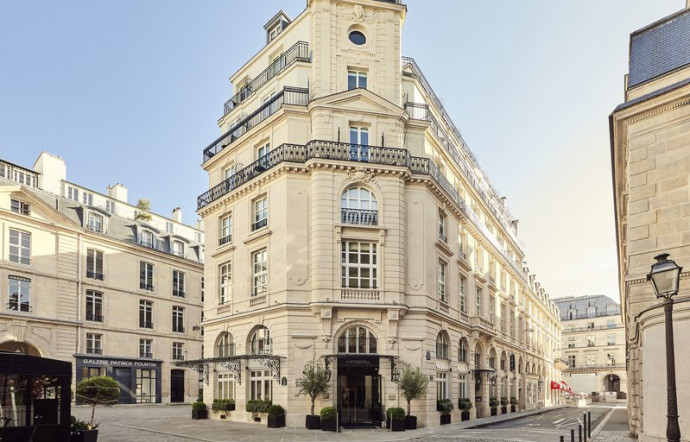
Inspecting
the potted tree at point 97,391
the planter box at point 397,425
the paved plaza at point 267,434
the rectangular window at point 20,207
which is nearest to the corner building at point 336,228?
the planter box at point 397,425

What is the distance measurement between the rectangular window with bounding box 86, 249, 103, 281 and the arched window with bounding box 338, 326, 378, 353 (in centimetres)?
2767

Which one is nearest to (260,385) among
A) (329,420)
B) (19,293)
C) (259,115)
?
(329,420)

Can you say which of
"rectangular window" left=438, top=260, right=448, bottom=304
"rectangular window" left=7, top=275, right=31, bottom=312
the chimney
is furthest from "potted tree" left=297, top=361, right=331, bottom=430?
the chimney

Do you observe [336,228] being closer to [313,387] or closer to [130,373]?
[313,387]

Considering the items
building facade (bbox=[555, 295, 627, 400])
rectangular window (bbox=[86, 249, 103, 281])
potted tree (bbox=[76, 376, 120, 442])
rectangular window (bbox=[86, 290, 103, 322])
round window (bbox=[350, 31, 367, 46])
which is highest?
round window (bbox=[350, 31, 367, 46])

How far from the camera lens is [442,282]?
3306 centimetres

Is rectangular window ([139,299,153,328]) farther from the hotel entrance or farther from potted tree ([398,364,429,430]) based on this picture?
potted tree ([398,364,429,430])

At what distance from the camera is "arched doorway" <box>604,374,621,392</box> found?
316ft

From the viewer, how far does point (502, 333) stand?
45.9m

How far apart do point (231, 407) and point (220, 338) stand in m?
4.26

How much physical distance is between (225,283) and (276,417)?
31.7ft

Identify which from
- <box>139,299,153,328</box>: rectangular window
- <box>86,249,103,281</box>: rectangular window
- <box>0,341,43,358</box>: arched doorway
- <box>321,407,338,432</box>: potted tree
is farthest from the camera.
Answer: <box>139,299,153,328</box>: rectangular window

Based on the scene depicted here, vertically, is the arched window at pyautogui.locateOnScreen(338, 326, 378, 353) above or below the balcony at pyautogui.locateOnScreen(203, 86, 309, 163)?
below

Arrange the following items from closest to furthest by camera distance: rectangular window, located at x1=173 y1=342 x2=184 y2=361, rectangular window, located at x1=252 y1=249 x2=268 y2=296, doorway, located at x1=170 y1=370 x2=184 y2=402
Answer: rectangular window, located at x1=252 y1=249 x2=268 y2=296 < doorway, located at x1=170 y1=370 x2=184 y2=402 < rectangular window, located at x1=173 y1=342 x2=184 y2=361
